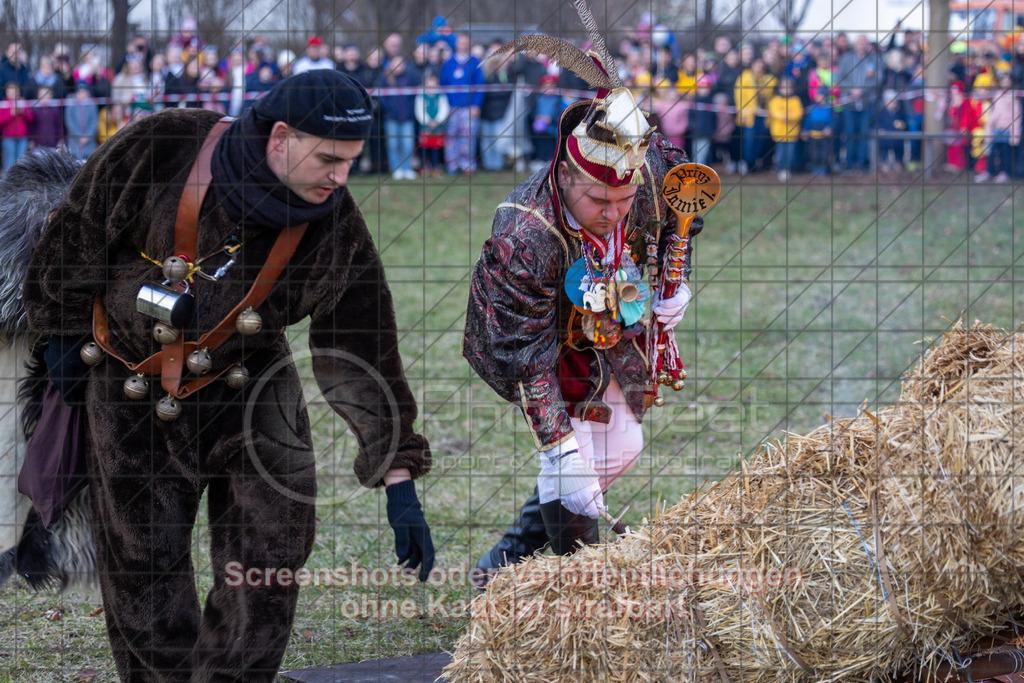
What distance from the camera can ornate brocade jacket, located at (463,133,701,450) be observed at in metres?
2.76

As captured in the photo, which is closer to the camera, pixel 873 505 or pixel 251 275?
pixel 873 505

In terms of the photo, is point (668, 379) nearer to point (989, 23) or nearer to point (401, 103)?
point (401, 103)

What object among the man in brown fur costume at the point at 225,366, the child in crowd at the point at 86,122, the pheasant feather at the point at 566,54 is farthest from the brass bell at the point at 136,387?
the child in crowd at the point at 86,122

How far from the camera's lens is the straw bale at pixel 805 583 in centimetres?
238

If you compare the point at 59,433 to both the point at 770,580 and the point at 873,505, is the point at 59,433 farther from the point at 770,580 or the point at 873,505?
the point at 873,505

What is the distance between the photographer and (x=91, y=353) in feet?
8.75

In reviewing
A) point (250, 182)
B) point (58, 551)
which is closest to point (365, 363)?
point (250, 182)

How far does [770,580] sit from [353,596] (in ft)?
6.26

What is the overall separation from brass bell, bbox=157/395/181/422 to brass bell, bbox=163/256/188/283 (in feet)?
1.04

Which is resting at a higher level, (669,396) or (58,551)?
(58,551)

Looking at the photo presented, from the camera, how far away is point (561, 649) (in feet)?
8.05

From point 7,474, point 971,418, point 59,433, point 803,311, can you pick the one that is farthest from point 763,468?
point 803,311

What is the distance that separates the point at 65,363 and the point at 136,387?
0.80 ft

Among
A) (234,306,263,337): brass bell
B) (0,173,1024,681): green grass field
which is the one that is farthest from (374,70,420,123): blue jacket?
(234,306,263,337): brass bell
